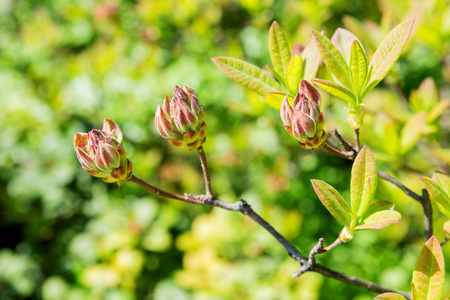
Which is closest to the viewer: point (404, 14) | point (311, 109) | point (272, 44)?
point (311, 109)

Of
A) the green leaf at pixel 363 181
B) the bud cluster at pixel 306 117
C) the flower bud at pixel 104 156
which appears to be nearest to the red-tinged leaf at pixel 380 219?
the green leaf at pixel 363 181

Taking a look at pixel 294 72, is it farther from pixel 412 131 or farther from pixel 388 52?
pixel 412 131

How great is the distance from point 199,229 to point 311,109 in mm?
1241

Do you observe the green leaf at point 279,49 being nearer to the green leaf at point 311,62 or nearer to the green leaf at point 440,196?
the green leaf at point 311,62

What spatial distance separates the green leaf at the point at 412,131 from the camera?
3.14ft

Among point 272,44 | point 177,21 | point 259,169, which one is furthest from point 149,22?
point 272,44

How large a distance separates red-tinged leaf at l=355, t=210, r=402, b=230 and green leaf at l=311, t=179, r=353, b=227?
24mm

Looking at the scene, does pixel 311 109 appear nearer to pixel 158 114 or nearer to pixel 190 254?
pixel 158 114

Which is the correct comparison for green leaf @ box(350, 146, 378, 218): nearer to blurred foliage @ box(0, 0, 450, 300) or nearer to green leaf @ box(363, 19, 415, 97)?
green leaf @ box(363, 19, 415, 97)

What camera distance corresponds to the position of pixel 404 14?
45.8 inches

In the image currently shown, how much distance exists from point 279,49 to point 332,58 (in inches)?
4.7

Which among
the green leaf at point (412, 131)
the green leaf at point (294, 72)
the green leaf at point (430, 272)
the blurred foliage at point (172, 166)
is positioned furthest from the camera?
the blurred foliage at point (172, 166)

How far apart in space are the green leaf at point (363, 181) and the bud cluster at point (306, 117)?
60mm

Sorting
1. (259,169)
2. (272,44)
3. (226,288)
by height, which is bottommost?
(226,288)
